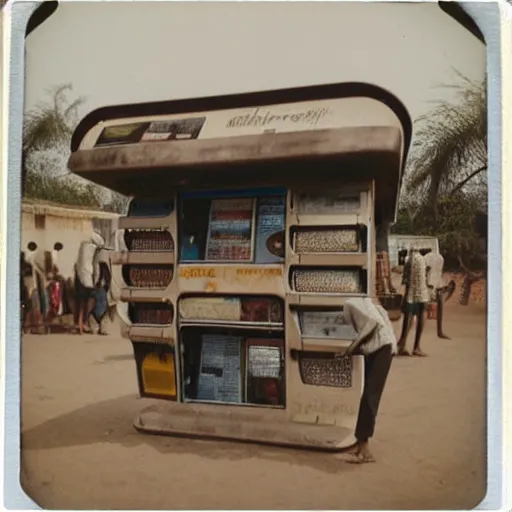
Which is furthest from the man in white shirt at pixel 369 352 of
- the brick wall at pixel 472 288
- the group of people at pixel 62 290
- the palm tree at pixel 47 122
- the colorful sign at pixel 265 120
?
the palm tree at pixel 47 122

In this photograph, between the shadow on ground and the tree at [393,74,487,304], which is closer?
the tree at [393,74,487,304]

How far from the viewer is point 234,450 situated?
10.6 ft

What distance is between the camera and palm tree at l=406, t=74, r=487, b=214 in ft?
10.4

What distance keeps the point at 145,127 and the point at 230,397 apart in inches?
58.7

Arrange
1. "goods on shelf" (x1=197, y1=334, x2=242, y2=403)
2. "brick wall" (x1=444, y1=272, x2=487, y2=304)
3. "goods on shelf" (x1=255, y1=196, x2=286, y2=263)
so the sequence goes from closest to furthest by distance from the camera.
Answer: "brick wall" (x1=444, y1=272, x2=487, y2=304) → "goods on shelf" (x1=255, y1=196, x2=286, y2=263) → "goods on shelf" (x1=197, y1=334, x2=242, y2=403)

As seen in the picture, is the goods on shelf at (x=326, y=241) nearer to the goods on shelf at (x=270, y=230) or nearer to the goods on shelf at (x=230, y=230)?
the goods on shelf at (x=270, y=230)

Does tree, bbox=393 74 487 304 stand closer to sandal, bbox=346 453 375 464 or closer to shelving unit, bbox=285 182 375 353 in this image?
shelving unit, bbox=285 182 375 353

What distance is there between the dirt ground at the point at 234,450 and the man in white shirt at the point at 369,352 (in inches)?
1.8

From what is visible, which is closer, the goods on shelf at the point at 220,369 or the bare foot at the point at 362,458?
the bare foot at the point at 362,458

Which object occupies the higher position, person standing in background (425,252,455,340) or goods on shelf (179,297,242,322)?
person standing in background (425,252,455,340)

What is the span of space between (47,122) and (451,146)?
2053 millimetres

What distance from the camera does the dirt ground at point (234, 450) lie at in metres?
3.14

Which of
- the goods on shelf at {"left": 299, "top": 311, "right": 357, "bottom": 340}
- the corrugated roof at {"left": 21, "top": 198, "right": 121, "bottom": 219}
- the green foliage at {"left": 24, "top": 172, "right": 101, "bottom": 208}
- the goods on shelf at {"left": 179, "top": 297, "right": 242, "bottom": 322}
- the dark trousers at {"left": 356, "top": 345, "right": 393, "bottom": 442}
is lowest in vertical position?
the dark trousers at {"left": 356, "top": 345, "right": 393, "bottom": 442}

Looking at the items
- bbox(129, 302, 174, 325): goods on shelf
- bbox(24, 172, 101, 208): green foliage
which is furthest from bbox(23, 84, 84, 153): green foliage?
bbox(129, 302, 174, 325): goods on shelf
